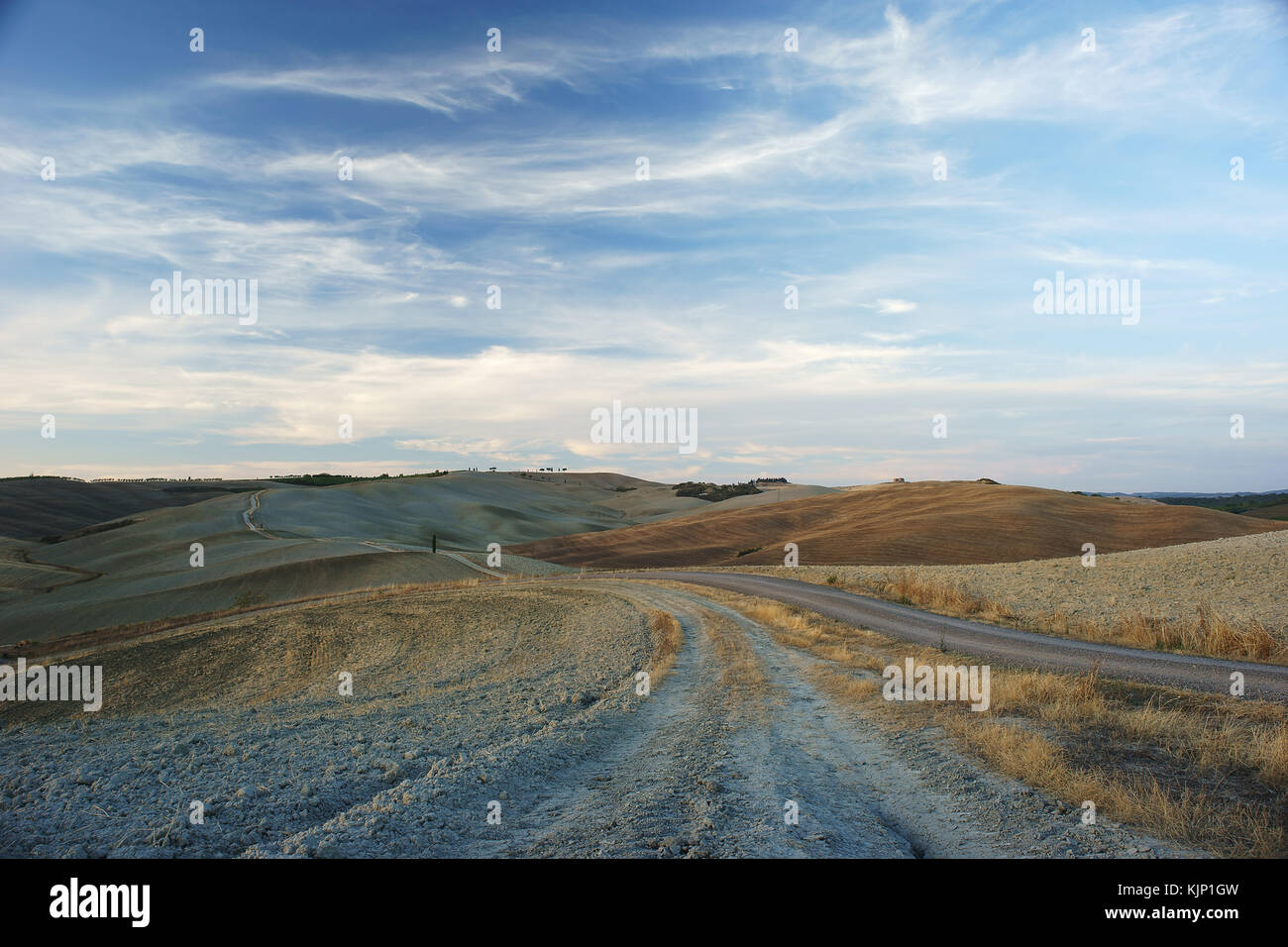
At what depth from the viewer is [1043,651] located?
17594mm

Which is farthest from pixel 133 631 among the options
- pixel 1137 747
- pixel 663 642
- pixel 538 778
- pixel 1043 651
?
pixel 1137 747

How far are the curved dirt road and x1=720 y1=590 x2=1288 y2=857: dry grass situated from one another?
1.88 metres

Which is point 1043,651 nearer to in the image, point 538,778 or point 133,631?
point 538,778

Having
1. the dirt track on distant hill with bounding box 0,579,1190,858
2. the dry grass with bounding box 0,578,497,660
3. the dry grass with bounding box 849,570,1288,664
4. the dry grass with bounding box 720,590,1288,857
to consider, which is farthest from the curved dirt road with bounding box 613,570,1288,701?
the dry grass with bounding box 0,578,497,660

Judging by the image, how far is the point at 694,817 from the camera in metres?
7.04

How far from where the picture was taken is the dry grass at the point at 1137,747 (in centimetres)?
666

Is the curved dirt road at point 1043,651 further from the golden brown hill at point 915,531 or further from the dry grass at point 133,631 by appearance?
the golden brown hill at point 915,531

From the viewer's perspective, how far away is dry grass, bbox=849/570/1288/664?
17275 millimetres

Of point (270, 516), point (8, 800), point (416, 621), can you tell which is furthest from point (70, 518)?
point (8, 800)

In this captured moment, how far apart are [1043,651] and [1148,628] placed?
4.80 m

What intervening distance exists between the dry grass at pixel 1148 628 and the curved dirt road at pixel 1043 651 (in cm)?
93
